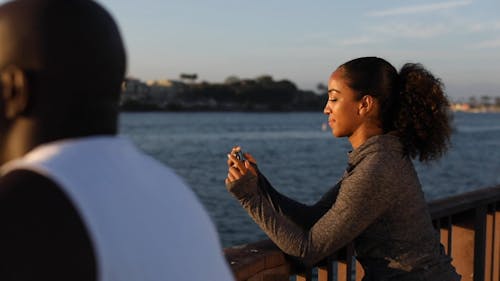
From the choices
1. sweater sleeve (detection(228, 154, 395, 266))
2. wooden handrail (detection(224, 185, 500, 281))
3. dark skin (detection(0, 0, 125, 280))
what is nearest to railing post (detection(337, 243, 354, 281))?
wooden handrail (detection(224, 185, 500, 281))

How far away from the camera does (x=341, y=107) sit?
8.61 ft

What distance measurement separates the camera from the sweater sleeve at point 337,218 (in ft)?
7.70

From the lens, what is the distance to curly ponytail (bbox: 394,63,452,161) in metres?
2.57

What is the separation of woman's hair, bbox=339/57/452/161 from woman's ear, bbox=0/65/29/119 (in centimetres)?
180

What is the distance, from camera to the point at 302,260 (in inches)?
95.6

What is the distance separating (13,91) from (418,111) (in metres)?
1.91

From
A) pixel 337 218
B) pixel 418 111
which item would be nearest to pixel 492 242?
pixel 418 111

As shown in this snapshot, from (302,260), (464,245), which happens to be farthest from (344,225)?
(464,245)

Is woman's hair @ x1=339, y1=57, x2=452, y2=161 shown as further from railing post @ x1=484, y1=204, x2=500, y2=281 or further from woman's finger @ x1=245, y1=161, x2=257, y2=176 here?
railing post @ x1=484, y1=204, x2=500, y2=281

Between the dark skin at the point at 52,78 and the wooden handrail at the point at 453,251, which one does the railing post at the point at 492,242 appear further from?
the dark skin at the point at 52,78

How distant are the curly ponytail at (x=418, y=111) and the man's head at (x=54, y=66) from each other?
5.89 feet

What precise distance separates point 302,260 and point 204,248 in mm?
1450

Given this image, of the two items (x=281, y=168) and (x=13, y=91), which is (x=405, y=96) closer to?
(x=13, y=91)

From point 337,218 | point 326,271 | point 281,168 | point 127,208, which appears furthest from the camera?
point 281,168
